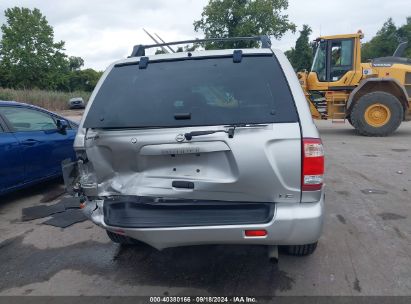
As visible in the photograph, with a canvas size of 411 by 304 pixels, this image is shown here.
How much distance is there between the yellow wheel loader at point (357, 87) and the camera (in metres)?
11.6

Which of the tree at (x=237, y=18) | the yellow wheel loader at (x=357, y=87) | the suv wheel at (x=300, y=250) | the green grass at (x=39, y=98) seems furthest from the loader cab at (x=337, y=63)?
the tree at (x=237, y=18)

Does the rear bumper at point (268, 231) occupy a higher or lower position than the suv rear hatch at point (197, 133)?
lower

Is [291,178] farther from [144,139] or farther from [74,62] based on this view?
[74,62]

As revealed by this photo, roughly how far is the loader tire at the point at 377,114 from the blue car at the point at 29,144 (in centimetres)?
878

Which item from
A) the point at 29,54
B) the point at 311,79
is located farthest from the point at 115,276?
the point at 29,54

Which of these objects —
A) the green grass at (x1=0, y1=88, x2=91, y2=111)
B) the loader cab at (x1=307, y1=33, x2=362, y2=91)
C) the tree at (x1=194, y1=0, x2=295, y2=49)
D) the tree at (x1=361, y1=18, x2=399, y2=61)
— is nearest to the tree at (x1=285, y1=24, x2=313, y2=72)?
the tree at (x1=194, y1=0, x2=295, y2=49)

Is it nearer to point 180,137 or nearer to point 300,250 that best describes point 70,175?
point 180,137

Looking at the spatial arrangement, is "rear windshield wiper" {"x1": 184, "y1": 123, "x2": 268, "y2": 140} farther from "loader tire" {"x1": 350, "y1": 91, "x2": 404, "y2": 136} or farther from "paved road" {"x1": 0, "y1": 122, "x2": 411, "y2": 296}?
"loader tire" {"x1": 350, "y1": 91, "x2": 404, "y2": 136}

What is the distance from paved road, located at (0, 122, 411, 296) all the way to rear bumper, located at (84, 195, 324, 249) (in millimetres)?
586

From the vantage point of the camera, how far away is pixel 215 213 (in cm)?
274

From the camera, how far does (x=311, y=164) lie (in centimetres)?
264

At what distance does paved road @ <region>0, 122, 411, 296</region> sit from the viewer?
3.09 meters

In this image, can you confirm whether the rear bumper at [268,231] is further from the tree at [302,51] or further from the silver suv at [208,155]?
the tree at [302,51]

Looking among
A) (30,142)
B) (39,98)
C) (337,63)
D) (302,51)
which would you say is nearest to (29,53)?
(39,98)
